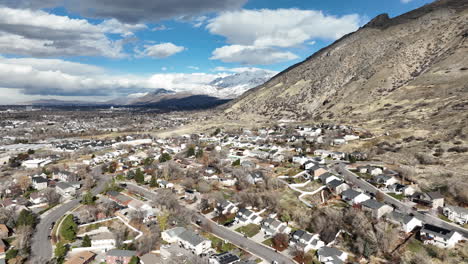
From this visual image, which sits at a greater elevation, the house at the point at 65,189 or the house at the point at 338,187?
the house at the point at 338,187

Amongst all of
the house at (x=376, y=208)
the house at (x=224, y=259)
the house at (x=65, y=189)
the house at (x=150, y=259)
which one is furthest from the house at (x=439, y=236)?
the house at (x=65, y=189)

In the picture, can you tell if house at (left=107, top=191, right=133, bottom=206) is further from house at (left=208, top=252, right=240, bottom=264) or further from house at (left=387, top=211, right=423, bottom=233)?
house at (left=387, top=211, right=423, bottom=233)

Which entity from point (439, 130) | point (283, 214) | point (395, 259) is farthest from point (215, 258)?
point (439, 130)

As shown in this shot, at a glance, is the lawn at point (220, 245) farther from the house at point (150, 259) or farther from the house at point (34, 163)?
the house at point (34, 163)

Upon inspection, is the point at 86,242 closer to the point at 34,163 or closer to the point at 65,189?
the point at 65,189

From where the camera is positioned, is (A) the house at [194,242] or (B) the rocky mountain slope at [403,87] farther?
(B) the rocky mountain slope at [403,87]

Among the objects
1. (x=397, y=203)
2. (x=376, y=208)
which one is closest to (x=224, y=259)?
(x=376, y=208)
